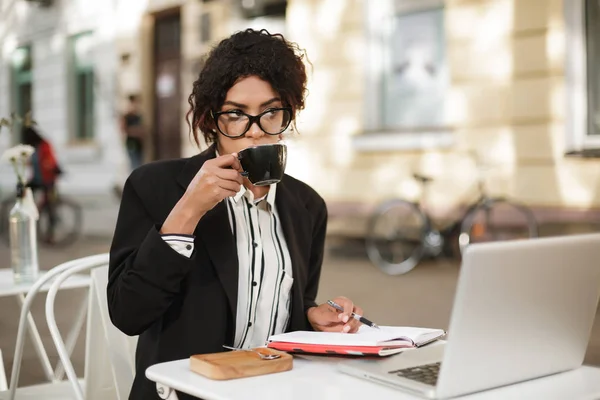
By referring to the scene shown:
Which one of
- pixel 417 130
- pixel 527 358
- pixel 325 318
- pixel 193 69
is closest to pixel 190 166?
pixel 325 318

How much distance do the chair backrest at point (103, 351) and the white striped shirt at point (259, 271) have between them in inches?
20.3

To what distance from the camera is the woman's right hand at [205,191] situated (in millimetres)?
1630

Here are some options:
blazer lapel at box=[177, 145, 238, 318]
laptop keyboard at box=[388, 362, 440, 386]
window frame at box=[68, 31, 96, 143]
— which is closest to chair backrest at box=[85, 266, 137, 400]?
blazer lapel at box=[177, 145, 238, 318]

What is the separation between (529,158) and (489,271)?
23.2 feet

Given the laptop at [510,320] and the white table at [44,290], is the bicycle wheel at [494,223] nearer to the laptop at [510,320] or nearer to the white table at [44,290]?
the white table at [44,290]

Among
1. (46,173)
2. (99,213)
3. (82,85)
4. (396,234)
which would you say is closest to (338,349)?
(396,234)

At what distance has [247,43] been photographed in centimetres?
193

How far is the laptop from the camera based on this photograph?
3.93 feet

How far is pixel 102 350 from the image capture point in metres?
2.23

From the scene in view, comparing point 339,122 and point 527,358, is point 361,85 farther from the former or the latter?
point 527,358

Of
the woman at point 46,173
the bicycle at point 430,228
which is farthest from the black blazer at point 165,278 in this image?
the woman at point 46,173

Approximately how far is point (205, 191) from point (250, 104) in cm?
29

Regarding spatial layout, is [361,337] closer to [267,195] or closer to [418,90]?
[267,195]

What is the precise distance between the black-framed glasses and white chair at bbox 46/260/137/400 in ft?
2.08
